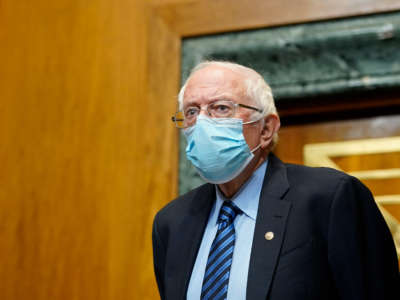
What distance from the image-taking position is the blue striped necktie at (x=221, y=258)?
1.70 m

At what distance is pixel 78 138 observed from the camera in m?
3.00

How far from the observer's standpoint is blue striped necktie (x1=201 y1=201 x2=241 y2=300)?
1695mm

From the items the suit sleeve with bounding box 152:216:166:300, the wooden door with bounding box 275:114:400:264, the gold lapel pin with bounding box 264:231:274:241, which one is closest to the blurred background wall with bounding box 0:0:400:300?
the wooden door with bounding box 275:114:400:264

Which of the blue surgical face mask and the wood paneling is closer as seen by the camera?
the blue surgical face mask

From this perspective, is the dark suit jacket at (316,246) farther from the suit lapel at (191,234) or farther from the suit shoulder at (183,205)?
the suit shoulder at (183,205)

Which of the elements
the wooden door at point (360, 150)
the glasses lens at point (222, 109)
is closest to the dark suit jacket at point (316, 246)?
the glasses lens at point (222, 109)

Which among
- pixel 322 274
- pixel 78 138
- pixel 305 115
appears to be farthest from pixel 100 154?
pixel 322 274

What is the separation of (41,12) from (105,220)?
117cm

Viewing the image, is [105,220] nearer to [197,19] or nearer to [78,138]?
[78,138]

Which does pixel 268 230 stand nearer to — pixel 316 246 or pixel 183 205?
pixel 316 246

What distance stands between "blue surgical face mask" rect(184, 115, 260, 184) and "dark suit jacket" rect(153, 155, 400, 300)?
0.40 ft

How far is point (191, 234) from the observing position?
1.92 meters

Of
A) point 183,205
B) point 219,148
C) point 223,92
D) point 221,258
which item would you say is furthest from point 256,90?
point 221,258

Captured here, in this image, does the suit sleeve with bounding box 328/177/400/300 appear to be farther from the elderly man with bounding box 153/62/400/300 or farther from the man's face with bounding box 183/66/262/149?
the man's face with bounding box 183/66/262/149
